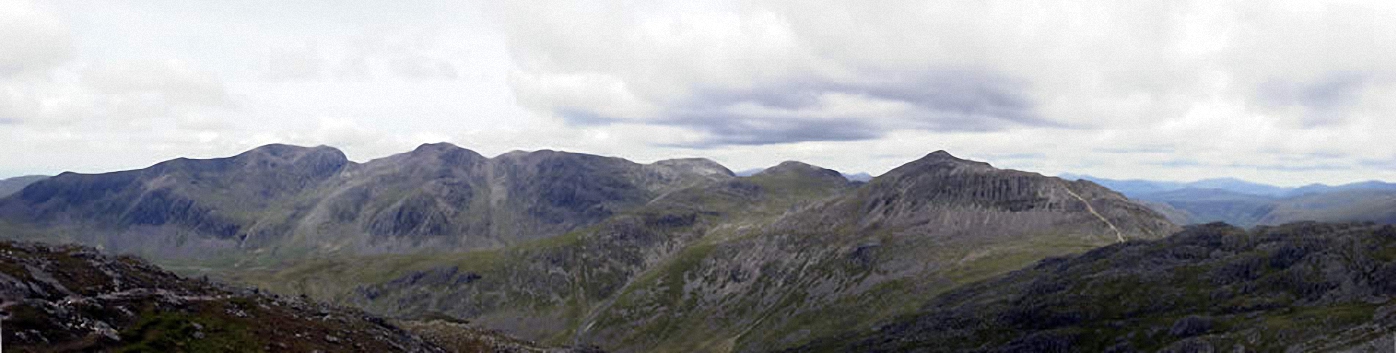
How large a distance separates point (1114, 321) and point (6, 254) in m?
191

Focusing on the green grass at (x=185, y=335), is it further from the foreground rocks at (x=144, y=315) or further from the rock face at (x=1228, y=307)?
the rock face at (x=1228, y=307)

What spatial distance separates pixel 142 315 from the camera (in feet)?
220

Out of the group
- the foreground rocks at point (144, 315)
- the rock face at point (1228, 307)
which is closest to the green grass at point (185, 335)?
the foreground rocks at point (144, 315)

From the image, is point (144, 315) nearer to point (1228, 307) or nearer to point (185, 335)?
point (185, 335)

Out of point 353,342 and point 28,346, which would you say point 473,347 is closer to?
point 353,342

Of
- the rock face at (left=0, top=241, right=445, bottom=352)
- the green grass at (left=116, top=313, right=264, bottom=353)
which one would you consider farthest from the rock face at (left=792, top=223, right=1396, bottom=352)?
the green grass at (left=116, top=313, right=264, bottom=353)

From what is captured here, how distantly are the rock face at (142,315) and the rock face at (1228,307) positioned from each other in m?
132

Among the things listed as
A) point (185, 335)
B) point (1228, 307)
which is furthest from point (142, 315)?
point (1228, 307)

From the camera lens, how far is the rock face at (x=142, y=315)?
56438mm

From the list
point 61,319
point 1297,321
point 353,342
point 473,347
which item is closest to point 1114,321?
point 1297,321

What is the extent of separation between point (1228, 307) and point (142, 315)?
614 ft

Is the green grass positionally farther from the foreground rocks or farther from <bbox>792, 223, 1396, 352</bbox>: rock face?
<bbox>792, 223, 1396, 352</bbox>: rock face

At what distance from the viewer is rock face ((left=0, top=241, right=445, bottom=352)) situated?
56438mm

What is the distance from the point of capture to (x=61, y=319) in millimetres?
57969
